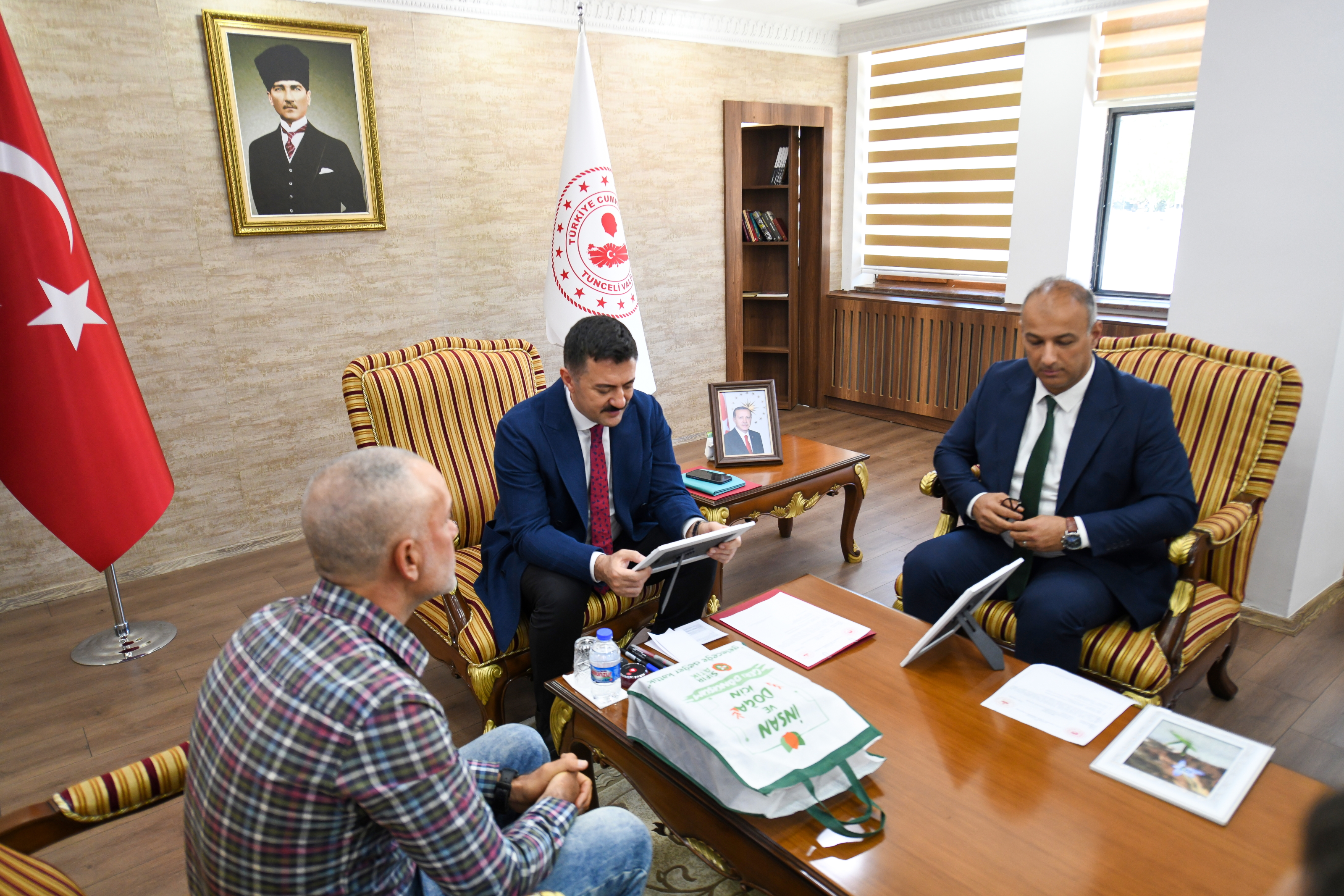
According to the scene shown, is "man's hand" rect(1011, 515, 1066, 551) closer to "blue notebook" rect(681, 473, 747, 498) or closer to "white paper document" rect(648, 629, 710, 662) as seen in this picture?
"white paper document" rect(648, 629, 710, 662)

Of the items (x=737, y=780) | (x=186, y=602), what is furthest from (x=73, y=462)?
(x=737, y=780)

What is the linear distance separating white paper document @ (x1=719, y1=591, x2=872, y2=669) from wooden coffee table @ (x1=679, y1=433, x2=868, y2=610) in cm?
62

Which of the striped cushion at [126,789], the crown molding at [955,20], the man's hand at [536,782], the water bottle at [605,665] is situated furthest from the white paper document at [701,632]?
the crown molding at [955,20]

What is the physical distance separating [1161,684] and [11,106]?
3642mm

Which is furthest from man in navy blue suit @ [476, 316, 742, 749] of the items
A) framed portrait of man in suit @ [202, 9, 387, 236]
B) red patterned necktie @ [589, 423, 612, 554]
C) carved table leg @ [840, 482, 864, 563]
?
framed portrait of man in suit @ [202, 9, 387, 236]

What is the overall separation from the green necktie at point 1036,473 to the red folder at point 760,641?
0.60 m

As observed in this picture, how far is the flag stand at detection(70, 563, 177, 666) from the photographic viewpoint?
2992 millimetres

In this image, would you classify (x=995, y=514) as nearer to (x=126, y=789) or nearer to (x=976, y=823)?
(x=976, y=823)

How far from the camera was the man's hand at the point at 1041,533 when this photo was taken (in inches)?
87.5

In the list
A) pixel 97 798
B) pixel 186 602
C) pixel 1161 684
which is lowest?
pixel 186 602

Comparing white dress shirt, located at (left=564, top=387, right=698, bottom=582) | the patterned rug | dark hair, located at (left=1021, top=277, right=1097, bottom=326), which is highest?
dark hair, located at (left=1021, top=277, right=1097, bottom=326)

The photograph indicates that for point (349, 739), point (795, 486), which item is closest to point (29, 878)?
point (349, 739)

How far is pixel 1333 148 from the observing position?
8.57 ft

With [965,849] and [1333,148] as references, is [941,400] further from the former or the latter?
[965,849]
